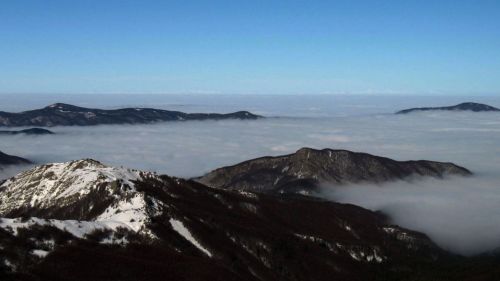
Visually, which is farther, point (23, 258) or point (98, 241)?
point (98, 241)

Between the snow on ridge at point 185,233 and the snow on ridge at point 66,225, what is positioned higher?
the snow on ridge at point 66,225

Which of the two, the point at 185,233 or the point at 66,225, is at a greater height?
the point at 66,225

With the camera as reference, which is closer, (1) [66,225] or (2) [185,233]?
(1) [66,225]

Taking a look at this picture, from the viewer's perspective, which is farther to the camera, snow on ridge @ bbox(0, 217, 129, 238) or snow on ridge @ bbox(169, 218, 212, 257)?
snow on ridge @ bbox(169, 218, 212, 257)

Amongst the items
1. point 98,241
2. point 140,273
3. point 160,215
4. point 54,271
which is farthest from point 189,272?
point 160,215

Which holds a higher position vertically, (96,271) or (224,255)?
(96,271)

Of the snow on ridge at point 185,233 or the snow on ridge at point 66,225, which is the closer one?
the snow on ridge at point 66,225

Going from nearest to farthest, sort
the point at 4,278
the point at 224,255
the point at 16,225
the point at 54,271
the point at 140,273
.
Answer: the point at 4,278 → the point at 54,271 → the point at 140,273 → the point at 16,225 → the point at 224,255

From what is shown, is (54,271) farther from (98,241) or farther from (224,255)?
(224,255)
